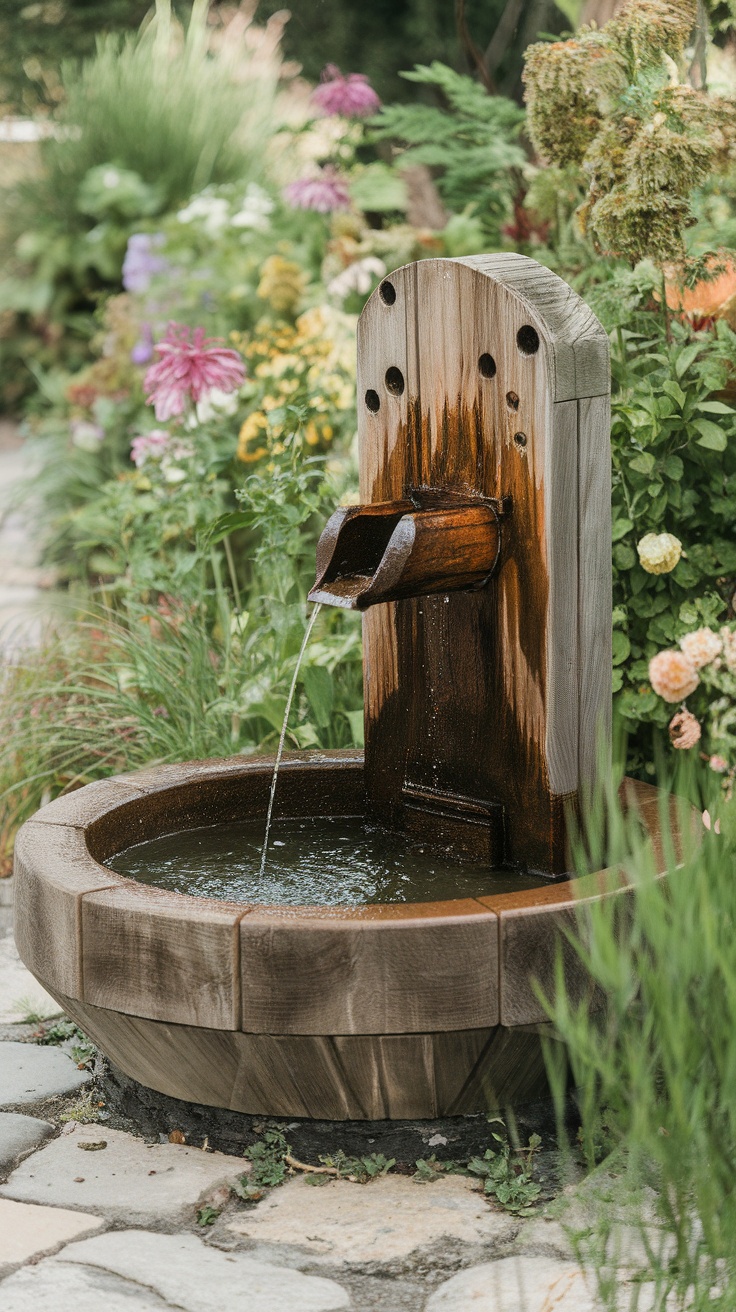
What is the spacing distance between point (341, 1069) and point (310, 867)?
54 cm

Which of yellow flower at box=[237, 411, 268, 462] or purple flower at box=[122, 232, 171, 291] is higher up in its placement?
purple flower at box=[122, 232, 171, 291]

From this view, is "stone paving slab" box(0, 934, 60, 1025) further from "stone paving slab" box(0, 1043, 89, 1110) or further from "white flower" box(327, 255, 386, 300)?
"white flower" box(327, 255, 386, 300)

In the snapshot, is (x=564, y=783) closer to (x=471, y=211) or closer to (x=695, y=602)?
(x=695, y=602)

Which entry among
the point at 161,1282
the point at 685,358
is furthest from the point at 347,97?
the point at 161,1282

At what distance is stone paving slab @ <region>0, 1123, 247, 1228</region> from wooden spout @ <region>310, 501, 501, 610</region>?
929 millimetres

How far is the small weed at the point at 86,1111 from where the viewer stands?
2.52 meters

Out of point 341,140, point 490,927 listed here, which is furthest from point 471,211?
point 490,927

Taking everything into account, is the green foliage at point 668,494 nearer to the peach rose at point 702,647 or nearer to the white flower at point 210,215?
the peach rose at point 702,647

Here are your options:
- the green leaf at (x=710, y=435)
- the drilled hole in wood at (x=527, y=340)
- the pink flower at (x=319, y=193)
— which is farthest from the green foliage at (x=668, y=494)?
the pink flower at (x=319, y=193)

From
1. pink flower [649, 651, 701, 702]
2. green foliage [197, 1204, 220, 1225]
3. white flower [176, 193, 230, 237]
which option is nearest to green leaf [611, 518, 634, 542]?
pink flower [649, 651, 701, 702]

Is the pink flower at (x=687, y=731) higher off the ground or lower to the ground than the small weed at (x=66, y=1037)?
higher

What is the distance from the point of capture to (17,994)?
3.14 metres

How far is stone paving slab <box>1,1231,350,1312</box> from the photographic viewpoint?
195 cm

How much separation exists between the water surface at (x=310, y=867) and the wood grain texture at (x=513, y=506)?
100 mm
